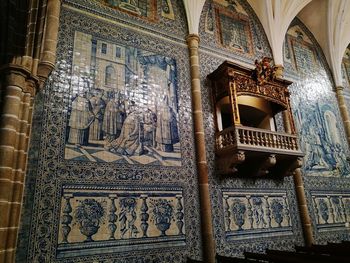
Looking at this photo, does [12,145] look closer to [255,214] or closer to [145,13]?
[145,13]

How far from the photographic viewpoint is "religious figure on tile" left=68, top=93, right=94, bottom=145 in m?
4.86

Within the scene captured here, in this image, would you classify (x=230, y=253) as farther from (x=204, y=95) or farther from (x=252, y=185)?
(x=204, y=95)

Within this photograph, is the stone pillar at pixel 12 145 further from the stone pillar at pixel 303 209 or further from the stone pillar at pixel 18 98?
the stone pillar at pixel 303 209

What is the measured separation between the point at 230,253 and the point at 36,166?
429 cm

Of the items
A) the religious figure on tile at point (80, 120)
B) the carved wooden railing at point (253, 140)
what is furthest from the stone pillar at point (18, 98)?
the carved wooden railing at point (253, 140)

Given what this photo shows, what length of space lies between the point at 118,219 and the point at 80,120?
6.37ft

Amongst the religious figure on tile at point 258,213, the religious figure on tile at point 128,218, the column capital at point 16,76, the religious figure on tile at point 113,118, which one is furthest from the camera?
the religious figure on tile at point 258,213

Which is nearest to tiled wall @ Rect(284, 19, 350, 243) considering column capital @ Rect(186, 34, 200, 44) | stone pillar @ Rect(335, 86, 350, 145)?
stone pillar @ Rect(335, 86, 350, 145)

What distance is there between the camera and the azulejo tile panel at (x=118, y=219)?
4.36 m

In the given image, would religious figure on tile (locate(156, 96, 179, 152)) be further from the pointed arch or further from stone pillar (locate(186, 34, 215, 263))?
the pointed arch

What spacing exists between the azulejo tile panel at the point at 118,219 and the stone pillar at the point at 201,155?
19.7 inches

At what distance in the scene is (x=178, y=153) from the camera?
233 inches

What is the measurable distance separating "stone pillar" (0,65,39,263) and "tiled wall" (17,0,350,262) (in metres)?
0.31

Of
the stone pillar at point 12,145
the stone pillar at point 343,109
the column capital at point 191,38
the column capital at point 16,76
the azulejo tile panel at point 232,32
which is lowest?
the stone pillar at point 12,145
